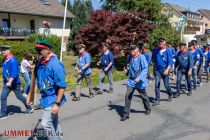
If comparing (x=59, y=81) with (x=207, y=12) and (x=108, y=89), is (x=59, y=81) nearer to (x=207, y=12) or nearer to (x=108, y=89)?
(x=108, y=89)

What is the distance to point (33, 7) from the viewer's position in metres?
32.2

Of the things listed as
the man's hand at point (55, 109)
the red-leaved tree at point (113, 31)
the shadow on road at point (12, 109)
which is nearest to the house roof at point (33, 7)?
the red-leaved tree at point (113, 31)

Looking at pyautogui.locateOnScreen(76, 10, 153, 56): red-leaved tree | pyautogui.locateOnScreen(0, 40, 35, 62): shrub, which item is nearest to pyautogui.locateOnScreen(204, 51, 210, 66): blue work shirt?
pyautogui.locateOnScreen(76, 10, 153, 56): red-leaved tree

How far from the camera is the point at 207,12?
8606 centimetres

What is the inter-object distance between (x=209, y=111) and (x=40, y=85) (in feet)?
17.8

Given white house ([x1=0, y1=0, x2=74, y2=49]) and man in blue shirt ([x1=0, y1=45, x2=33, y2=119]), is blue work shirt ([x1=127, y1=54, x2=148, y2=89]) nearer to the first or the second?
man in blue shirt ([x1=0, y1=45, x2=33, y2=119])

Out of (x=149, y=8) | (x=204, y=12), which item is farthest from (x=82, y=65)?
(x=204, y=12)

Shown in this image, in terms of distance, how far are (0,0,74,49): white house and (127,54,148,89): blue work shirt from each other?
20598mm

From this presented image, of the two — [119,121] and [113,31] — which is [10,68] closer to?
[119,121]

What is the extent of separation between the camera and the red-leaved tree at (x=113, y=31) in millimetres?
19688

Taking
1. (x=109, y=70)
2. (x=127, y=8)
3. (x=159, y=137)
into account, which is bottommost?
(x=159, y=137)

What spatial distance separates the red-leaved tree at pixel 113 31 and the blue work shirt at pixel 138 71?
1161 cm

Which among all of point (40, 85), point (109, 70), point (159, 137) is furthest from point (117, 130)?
point (109, 70)

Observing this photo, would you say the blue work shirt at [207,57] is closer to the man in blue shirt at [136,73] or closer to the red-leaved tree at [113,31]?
the red-leaved tree at [113,31]
